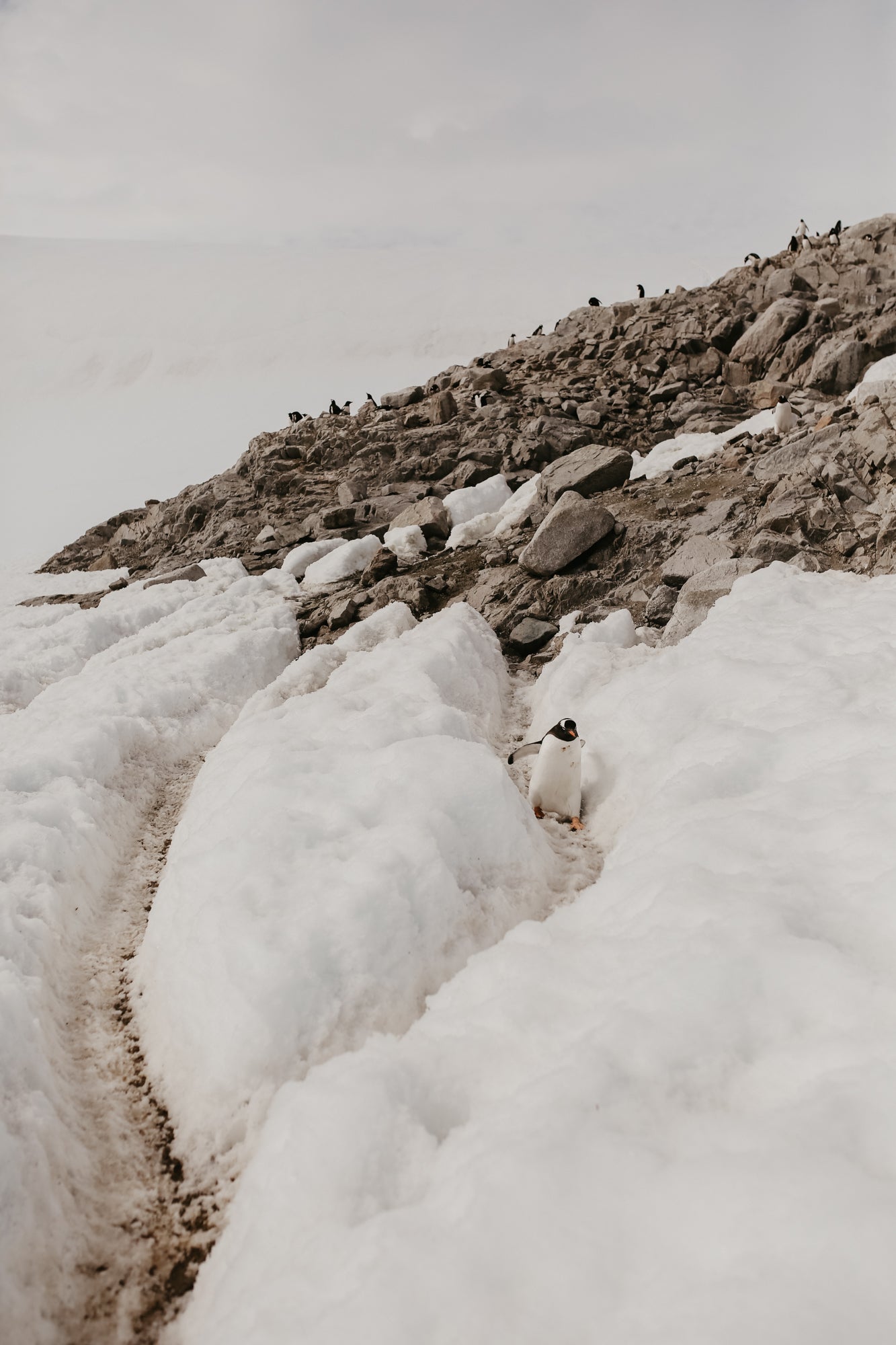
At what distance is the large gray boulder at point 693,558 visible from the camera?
990 centimetres

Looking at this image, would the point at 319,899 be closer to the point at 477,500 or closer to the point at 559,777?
the point at 559,777

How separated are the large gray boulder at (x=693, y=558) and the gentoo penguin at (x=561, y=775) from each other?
15.8 feet

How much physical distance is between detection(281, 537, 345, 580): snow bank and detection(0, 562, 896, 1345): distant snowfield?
8993 mm

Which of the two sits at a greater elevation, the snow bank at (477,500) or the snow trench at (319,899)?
the snow bank at (477,500)

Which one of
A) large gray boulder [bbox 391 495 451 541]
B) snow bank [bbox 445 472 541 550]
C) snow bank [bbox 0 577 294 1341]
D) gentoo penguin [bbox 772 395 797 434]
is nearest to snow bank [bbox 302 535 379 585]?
large gray boulder [bbox 391 495 451 541]

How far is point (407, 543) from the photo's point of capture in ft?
48.4

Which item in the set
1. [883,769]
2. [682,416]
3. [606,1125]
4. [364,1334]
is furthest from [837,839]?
[682,416]

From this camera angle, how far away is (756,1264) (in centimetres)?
190

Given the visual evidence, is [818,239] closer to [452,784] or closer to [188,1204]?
[452,784]

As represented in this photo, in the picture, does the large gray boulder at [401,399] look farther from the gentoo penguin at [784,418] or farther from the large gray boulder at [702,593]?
the large gray boulder at [702,593]

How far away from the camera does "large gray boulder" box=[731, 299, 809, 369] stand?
24234 millimetres

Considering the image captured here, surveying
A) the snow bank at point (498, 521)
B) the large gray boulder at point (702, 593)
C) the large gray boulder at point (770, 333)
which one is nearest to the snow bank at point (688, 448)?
the snow bank at point (498, 521)

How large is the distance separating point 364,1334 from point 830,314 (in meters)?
30.2

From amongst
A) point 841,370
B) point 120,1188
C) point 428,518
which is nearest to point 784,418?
point 428,518
